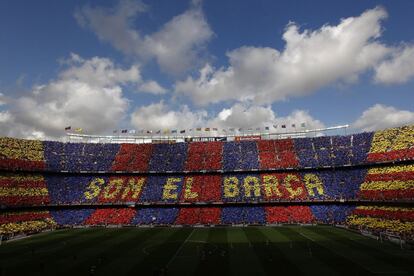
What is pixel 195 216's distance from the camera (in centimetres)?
8369

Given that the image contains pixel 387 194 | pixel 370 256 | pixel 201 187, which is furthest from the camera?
pixel 201 187

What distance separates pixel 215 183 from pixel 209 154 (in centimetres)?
1393

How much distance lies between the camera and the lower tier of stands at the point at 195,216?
74.1 metres

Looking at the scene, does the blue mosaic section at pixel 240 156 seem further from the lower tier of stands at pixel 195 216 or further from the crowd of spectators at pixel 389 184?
the crowd of spectators at pixel 389 184

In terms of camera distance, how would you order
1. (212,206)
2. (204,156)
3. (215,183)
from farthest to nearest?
(204,156) → (215,183) → (212,206)

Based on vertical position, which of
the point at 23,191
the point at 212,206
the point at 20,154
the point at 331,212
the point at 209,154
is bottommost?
the point at 331,212

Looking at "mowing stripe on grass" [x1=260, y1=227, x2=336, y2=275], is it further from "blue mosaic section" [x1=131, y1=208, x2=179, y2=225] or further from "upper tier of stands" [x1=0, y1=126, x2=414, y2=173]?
"upper tier of stands" [x1=0, y1=126, x2=414, y2=173]

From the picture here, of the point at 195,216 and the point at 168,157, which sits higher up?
the point at 168,157

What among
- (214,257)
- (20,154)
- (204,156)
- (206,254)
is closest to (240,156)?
(204,156)

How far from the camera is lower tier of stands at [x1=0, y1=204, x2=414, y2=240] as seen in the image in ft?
243

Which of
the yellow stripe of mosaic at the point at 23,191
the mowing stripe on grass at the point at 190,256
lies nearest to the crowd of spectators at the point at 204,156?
the mowing stripe on grass at the point at 190,256

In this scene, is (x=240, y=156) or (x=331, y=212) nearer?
(x=331, y=212)

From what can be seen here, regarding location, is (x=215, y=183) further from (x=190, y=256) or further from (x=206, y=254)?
(x=190, y=256)

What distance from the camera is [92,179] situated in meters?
97.5
